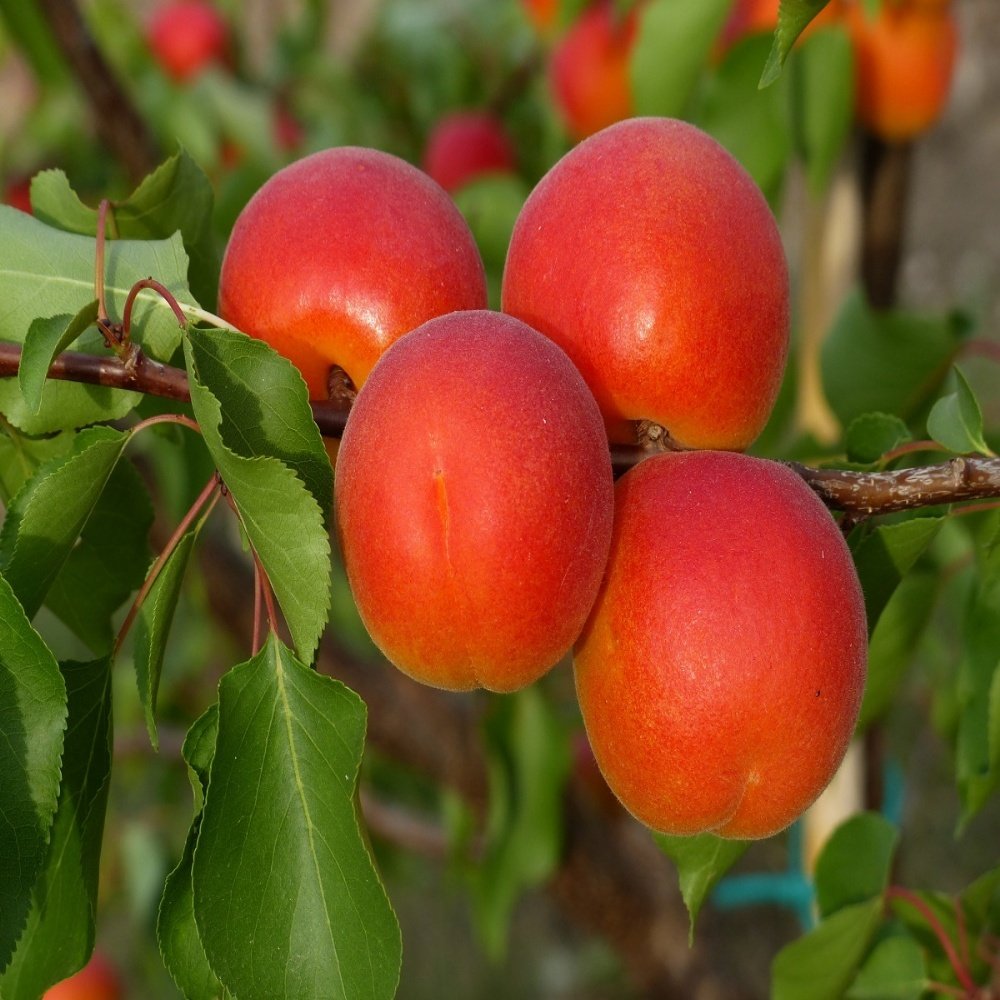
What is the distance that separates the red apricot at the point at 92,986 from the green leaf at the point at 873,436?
140cm

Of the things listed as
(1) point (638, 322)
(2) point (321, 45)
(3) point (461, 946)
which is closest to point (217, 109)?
(2) point (321, 45)

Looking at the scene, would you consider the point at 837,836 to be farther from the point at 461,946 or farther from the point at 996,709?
the point at 461,946

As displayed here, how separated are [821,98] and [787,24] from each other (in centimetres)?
47

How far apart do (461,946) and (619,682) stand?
6.96ft

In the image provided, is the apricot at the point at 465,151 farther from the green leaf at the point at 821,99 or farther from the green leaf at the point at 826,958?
the green leaf at the point at 826,958

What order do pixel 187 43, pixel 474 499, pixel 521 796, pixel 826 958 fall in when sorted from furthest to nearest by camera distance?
pixel 187 43 < pixel 521 796 < pixel 826 958 < pixel 474 499

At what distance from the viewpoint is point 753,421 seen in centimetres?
50

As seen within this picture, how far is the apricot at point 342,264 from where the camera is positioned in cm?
48

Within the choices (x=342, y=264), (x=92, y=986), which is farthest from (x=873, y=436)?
(x=92, y=986)

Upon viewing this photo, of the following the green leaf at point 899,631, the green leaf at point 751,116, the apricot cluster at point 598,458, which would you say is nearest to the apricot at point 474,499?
the apricot cluster at point 598,458

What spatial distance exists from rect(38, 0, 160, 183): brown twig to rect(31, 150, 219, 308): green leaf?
474 mm

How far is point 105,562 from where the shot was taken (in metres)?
0.55

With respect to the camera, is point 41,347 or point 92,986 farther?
point 92,986

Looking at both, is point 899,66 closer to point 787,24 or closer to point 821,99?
point 821,99
